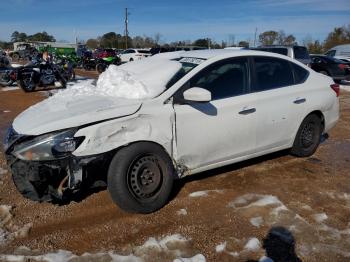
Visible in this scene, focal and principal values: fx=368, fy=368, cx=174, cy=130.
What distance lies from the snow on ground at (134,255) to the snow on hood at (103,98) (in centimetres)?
110

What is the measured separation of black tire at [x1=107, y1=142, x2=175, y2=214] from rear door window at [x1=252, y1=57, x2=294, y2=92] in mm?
1615

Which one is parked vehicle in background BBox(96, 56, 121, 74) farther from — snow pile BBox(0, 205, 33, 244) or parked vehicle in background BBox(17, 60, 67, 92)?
snow pile BBox(0, 205, 33, 244)

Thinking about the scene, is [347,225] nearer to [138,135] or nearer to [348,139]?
[138,135]

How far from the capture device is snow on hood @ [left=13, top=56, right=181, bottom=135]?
3562 millimetres

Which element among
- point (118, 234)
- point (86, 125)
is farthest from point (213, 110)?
point (118, 234)

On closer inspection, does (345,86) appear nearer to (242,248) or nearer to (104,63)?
(104,63)

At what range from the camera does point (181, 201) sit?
418 cm

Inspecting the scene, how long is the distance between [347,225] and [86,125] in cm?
276

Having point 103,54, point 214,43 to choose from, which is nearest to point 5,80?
point 103,54

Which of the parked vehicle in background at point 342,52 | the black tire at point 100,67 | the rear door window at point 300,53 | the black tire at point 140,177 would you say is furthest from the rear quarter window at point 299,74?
the black tire at point 100,67

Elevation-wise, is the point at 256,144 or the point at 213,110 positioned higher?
the point at 213,110

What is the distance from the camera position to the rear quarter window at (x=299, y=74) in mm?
5184

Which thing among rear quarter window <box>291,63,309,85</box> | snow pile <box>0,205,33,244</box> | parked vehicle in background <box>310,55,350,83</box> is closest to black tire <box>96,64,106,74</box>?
parked vehicle in background <box>310,55,350,83</box>

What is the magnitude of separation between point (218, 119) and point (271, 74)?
1.22 meters
